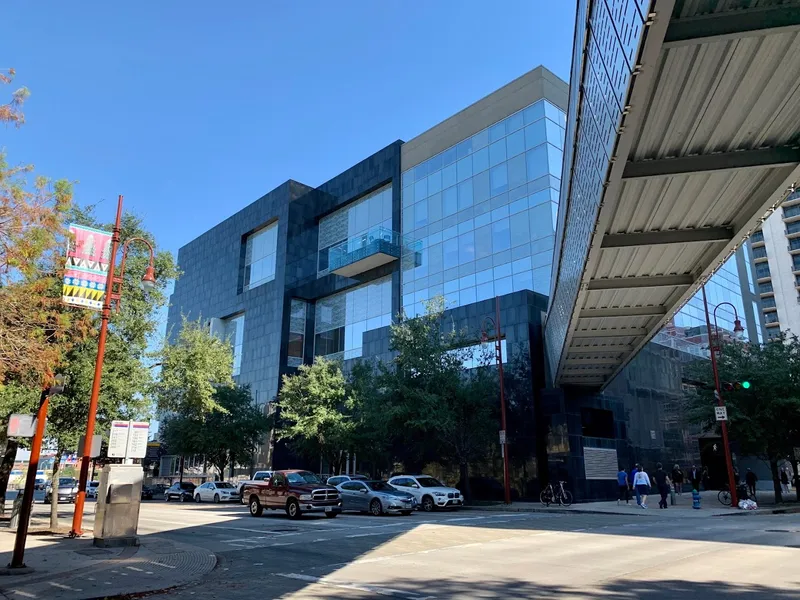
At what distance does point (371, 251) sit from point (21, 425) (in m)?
38.7

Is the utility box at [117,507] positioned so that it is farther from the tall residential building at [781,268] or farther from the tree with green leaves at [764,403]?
the tall residential building at [781,268]

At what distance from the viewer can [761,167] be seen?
9375mm

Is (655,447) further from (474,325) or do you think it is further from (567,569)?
(567,569)

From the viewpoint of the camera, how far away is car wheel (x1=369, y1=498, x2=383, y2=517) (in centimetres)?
2459

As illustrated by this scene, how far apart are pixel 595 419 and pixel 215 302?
47.2m

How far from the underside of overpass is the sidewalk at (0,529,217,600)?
31.9 ft

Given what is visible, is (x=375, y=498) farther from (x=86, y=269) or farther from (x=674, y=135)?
(x=674, y=135)

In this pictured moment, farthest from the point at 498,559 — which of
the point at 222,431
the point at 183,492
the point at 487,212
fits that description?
the point at 183,492

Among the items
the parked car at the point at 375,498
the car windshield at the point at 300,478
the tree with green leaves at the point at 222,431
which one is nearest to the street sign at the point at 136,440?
the car windshield at the point at 300,478

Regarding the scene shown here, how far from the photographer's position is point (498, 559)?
11430mm

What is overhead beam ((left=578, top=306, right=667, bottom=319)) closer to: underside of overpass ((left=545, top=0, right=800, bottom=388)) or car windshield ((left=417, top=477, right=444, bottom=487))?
underside of overpass ((left=545, top=0, right=800, bottom=388))

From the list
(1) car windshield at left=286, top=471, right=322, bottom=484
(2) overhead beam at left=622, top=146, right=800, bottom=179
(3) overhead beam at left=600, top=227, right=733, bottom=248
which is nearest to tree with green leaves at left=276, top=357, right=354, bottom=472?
(1) car windshield at left=286, top=471, right=322, bottom=484

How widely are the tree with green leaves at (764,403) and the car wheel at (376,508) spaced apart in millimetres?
16340

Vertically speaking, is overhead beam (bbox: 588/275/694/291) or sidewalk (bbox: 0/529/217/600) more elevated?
overhead beam (bbox: 588/275/694/291)
